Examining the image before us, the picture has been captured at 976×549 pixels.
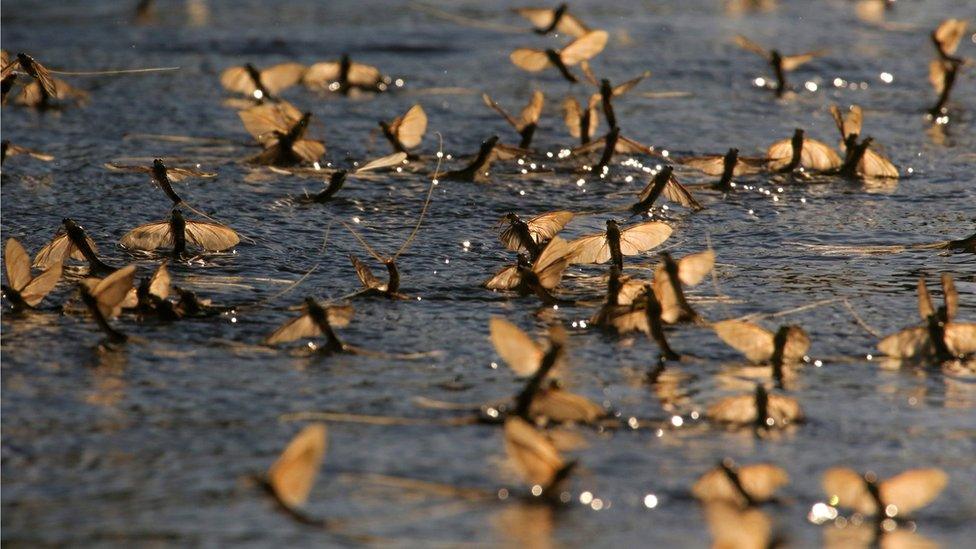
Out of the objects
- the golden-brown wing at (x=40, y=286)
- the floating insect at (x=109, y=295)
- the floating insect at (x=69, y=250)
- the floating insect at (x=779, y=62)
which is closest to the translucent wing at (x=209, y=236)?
the floating insect at (x=69, y=250)

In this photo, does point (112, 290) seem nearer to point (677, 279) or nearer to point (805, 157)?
point (677, 279)

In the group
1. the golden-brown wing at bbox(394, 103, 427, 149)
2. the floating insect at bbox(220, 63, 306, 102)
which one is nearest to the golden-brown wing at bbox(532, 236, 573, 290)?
the golden-brown wing at bbox(394, 103, 427, 149)

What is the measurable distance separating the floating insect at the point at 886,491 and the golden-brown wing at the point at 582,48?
8.67 feet

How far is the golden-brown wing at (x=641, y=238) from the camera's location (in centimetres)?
304

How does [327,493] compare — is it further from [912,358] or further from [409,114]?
[409,114]

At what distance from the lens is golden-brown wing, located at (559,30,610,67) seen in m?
4.40

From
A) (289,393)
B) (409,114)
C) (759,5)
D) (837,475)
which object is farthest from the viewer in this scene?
(759,5)

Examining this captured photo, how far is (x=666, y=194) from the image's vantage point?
142 inches

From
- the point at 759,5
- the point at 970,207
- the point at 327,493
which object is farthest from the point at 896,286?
the point at 759,5

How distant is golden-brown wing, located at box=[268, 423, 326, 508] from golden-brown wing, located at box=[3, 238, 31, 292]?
1.04 m

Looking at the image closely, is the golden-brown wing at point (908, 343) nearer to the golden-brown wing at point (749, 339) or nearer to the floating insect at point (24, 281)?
the golden-brown wing at point (749, 339)

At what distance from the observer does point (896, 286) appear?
2.99 meters

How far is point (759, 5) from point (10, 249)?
5.01 meters

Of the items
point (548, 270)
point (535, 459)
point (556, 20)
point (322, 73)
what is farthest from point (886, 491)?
point (322, 73)
